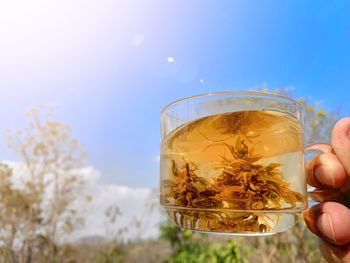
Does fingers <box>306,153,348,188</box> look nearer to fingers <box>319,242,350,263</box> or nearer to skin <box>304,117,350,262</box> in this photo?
skin <box>304,117,350,262</box>

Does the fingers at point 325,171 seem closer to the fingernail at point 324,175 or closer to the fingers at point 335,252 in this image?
the fingernail at point 324,175

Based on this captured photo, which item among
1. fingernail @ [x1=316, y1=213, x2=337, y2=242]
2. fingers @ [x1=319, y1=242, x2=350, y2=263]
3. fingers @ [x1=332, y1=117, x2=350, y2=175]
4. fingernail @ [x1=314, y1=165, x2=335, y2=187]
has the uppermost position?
fingers @ [x1=332, y1=117, x2=350, y2=175]

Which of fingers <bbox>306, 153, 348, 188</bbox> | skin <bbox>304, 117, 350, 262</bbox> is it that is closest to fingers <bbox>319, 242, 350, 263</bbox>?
skin <bbox>304, 117, 350, 262</bbox>

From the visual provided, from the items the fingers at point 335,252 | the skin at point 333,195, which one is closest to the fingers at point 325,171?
the skin at point 333,195

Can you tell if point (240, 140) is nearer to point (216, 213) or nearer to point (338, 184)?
point (216, 213)

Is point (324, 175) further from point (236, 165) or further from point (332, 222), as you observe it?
point (236, 165)

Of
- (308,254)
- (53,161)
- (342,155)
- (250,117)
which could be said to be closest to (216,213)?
(250,117)
